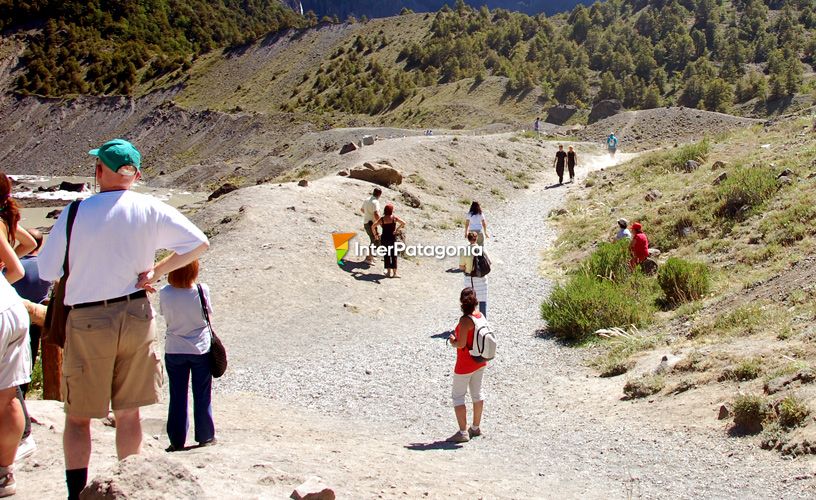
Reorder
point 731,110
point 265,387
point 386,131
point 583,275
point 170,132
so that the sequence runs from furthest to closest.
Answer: point 170,132 → point 731,110 → point 386,131 → point 583,275 → point 265,387

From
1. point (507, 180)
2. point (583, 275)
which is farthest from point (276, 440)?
point (507, 180)

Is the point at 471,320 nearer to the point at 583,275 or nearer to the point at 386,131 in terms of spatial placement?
the point at 583,275

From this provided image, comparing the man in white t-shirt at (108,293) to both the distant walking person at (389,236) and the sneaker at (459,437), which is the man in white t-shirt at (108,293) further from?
the distant walking person at (389,236)

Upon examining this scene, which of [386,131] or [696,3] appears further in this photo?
[696,3]

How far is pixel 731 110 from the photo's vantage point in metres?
54.2

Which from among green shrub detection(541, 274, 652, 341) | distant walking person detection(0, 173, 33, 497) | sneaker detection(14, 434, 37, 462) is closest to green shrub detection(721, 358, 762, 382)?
green shrub detection(541, 274, 652, 341)

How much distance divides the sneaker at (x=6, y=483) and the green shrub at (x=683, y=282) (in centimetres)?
993

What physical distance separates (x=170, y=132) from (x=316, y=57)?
21666 millimetres

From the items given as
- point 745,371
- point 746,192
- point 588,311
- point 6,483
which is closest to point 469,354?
point 745,371

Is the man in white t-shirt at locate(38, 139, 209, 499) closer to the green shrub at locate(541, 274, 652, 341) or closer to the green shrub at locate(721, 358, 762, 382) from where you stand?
the green shrub at locate(721, 358, 762, 382)

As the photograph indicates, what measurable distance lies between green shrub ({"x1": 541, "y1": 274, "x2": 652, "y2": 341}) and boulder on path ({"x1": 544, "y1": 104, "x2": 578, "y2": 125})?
151 feet

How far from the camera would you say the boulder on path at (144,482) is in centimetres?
374

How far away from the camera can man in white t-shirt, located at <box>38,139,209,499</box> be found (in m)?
4.24

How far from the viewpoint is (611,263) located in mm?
14523
